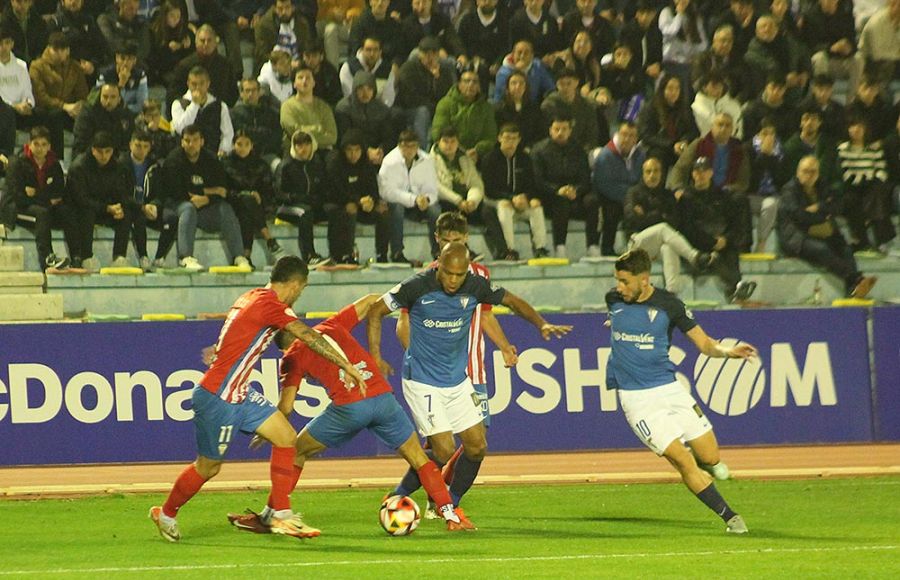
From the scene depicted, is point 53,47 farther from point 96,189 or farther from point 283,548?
point 283,548

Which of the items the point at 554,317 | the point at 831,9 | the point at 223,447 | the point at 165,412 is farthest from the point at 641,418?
the point at 831,9

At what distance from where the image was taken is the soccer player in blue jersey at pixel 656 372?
10453mm

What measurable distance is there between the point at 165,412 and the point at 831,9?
10.7 meters

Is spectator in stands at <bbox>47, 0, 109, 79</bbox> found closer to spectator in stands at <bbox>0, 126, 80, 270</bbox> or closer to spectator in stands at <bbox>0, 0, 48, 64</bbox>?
spectator in stands at <bbox>0, 0, 48, 64</bbox>

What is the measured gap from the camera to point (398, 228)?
17828 mm

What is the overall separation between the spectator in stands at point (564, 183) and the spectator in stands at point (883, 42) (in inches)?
184

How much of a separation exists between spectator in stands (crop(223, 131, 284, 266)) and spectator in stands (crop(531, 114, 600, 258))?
317cm

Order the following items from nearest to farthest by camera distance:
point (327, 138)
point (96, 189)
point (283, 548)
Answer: point (283, 548) < point (96, 189) < point (327, 138)

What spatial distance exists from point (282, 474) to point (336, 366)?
838mm

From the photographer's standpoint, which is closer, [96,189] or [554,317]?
[554,317]

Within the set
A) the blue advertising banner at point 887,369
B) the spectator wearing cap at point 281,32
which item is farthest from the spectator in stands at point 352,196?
the blue advertising banner at point 887,369

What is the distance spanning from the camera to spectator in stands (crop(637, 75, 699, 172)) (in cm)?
1891

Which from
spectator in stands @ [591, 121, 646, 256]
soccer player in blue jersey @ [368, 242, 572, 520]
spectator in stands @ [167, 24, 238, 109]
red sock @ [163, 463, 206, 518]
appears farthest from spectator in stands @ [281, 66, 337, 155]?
red sock @ [163, 463, 206, 518]

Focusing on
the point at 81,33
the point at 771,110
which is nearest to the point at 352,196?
the point at 81,33
